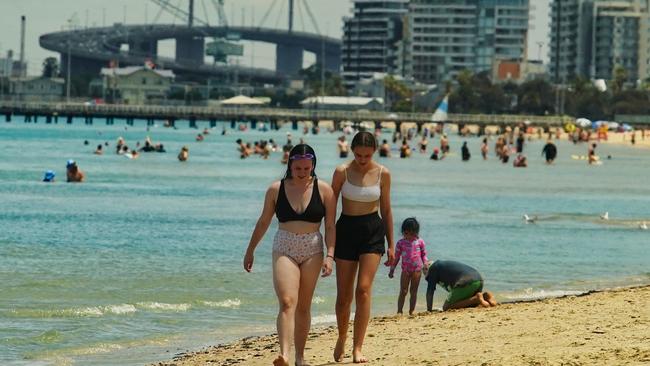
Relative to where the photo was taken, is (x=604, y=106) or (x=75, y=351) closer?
(x=75, y=351)

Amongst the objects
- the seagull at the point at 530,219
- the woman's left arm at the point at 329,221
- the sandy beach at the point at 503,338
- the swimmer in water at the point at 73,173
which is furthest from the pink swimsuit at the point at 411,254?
the swimmer in water at the point at 73,173

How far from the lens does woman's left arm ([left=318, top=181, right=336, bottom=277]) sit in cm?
1047

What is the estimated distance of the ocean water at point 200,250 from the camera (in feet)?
51.8

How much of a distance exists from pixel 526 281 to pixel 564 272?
150 cm

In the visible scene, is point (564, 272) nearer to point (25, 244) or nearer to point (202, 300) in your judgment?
point (202, 300)

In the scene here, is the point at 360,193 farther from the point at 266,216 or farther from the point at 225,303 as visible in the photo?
the point at 225,303

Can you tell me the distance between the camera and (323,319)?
16062mm

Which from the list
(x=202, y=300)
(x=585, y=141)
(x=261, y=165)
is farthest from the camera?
(x=585, y=141)

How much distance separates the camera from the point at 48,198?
43.0 metres

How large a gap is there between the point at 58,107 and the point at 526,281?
516ft

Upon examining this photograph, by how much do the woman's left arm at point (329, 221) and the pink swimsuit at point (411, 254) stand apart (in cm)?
417

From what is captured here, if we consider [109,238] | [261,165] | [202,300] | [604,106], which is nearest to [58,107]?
[604,106]

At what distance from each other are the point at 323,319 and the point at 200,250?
997cm

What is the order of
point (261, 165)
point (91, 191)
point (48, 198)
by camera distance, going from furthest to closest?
point (261, 165) < point (91, 191) < point (48, 198)
